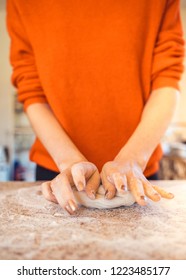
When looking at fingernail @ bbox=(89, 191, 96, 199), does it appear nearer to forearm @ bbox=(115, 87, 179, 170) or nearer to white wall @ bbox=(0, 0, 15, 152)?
forearm @ bbox=(115, 87, 179, 170)

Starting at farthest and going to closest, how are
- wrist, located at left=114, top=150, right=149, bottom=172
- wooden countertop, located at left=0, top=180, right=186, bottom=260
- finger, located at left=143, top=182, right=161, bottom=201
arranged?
wrist, located at left=114, top=150, right=149, bottom=172
finger, located at left=143, top=182, right=161, bottom=201
wooden countertop, located at left=0, top=180, right=186, bottom=260

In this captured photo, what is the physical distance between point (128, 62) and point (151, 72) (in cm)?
6

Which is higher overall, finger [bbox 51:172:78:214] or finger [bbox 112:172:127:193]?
finger [bbox 112:172:127:193]

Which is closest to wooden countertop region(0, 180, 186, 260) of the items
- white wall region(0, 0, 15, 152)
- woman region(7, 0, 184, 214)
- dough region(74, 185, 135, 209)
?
dough region(74, 185, 135, 209)

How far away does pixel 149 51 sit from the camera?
2.22 feet

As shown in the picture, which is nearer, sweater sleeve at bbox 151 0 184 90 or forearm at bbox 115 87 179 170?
forearm at bbox 115 87 179 170

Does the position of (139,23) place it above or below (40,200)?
above

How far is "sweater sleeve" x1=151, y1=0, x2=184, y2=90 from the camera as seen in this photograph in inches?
26.2

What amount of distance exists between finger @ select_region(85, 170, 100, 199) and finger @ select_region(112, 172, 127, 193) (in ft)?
0.13

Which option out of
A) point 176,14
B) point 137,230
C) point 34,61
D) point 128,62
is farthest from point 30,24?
point 137,230

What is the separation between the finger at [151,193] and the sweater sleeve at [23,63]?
1.24 ft

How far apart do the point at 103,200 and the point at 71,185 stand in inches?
2.1

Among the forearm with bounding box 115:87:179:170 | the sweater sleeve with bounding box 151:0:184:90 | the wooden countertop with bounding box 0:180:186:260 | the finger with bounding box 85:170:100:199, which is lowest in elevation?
the wooden countertop with bounding box 0:180:186:260

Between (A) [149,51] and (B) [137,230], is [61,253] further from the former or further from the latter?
(A) [149,51]
